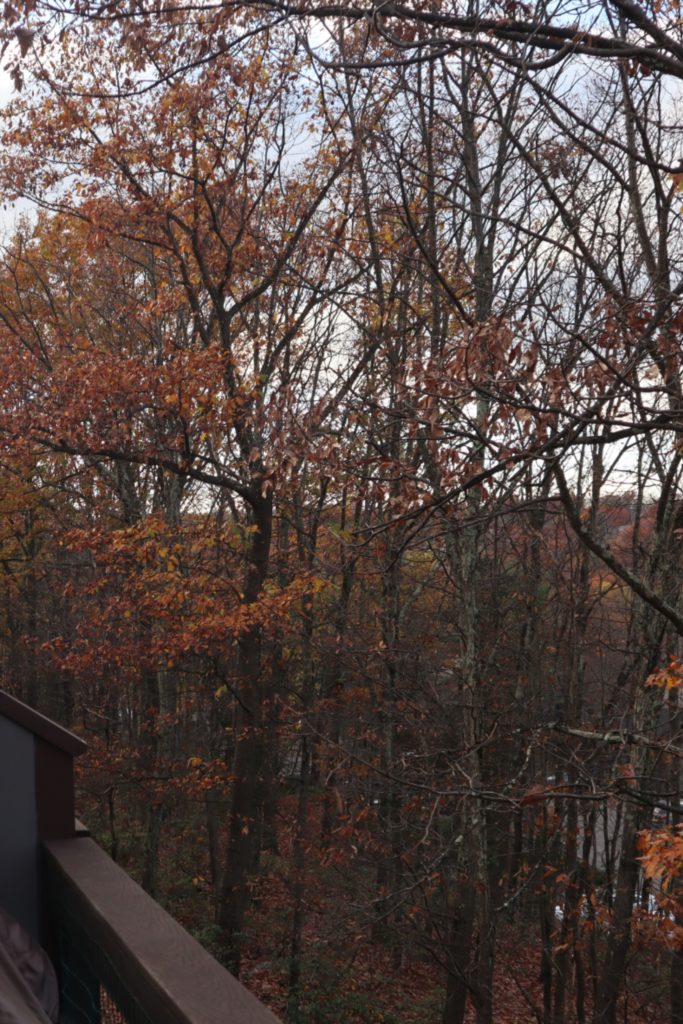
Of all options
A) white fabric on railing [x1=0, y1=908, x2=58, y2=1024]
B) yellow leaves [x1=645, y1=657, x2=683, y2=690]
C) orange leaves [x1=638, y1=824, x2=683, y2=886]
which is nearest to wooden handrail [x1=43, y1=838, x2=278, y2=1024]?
white fabric on railing [x1=0, y1=908, x2=58, y2=1024]

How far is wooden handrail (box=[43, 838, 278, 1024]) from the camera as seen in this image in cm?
136

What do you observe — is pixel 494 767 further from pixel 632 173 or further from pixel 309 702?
pixel 632 173

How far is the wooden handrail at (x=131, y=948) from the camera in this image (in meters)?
1.36

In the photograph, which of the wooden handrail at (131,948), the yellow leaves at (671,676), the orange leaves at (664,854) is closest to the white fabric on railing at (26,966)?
the wooden handrail at (131,948)

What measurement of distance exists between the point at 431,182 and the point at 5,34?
5.73 metres

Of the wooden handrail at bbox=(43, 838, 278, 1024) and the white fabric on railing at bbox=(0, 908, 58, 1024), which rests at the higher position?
the wooden handrail at bbox=(43, 838, 278, 1024)

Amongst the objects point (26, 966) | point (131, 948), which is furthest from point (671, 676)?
point (131, 948)

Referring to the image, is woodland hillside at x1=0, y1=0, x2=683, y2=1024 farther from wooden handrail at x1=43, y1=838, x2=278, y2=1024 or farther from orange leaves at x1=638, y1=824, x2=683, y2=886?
wooden handrail at x1=43, y1=838, x2=278, y2=1024

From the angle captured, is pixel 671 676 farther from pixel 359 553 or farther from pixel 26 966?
pixel 26 966

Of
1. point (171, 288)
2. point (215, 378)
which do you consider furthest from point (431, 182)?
point (171, 288)

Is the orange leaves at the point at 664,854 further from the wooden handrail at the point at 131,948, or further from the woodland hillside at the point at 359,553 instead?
the wooden handrail at the point at 131,948

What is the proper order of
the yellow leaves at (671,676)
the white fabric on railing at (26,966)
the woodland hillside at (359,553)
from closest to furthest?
the white fabric on railing at (26,966)
the yellow leaves at (671,676)
the woodland hillside at (359,553)

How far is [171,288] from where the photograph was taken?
16219mm

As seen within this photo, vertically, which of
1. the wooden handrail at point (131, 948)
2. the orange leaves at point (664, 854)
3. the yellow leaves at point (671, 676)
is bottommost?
the orange leaves at point (664, 854)
